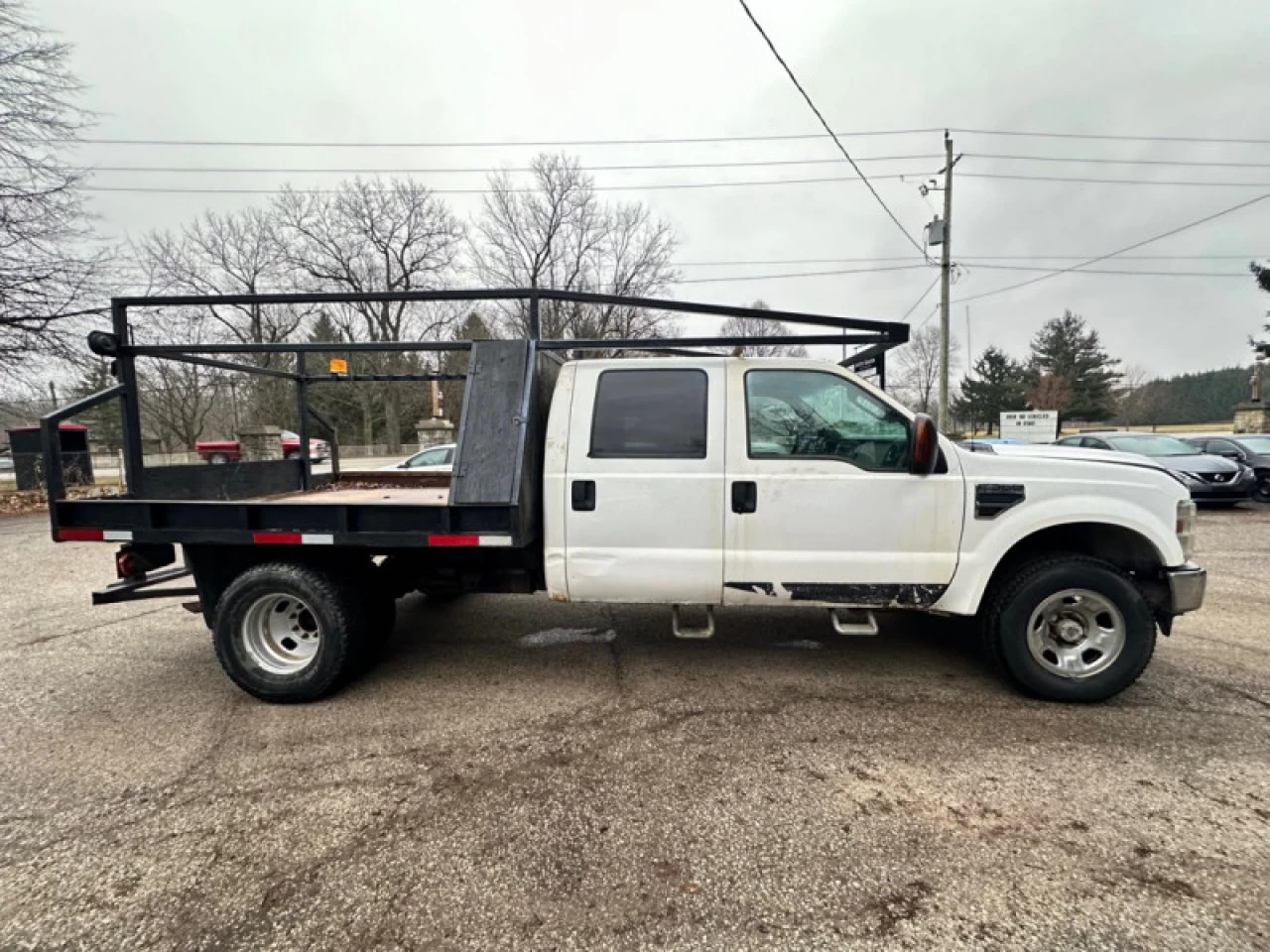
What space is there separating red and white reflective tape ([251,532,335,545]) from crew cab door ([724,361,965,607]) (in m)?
2.38

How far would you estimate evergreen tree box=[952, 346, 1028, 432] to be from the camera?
4741 centimetres

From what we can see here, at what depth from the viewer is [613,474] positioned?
11.6 feet

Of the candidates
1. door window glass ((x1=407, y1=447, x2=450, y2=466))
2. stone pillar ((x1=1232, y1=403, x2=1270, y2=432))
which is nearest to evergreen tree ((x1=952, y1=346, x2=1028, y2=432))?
stone pillar ((x1=1232, y1=403, x2=1270, y2=432))

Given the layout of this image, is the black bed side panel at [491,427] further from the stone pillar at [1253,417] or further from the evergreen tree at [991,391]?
the evergreen tree at [991,391]

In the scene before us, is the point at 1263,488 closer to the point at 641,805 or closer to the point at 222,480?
the point at 641,805

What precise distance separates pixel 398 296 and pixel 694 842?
3519mm

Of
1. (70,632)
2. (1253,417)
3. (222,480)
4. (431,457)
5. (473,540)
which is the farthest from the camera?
(1253,417)

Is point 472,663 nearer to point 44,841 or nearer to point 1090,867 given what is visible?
point 44,841

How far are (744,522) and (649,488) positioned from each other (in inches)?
23.4

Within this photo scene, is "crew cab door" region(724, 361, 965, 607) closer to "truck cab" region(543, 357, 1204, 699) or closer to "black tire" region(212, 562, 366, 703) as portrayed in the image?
"truck cab" region(543, 357, 1204, 699)

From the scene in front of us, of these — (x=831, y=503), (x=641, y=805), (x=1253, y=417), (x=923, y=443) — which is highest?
(x=1253, y=417)

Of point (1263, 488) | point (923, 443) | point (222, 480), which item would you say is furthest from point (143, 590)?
point (1263, 488)

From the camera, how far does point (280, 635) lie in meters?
3.82

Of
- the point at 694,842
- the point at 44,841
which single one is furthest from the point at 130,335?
the point at 694,842
